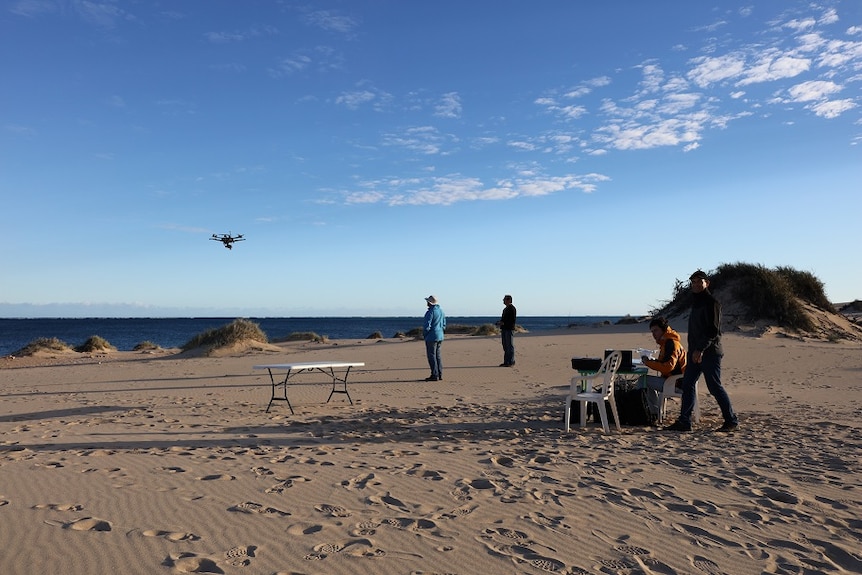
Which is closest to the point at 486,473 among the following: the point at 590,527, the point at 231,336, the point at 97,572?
the point at 590,527

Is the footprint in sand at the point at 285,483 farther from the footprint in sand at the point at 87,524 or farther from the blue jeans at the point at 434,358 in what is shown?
the blue jeans at the point at 434,358

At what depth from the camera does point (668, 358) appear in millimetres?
8180

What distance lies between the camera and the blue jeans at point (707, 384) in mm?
7688

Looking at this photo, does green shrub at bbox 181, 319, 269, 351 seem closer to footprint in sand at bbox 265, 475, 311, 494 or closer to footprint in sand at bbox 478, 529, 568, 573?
footprint in sand at bbox 265, 475, 311, 494

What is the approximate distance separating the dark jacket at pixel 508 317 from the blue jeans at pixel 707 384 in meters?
7.95

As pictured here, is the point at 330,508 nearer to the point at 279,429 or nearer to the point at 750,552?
the point at 750,552

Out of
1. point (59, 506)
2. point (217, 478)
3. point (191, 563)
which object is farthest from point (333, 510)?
point (59, 506)

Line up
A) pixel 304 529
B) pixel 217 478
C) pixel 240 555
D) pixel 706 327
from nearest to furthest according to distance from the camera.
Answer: pixel 240 555 < pixel 304 529 < pixel 217 478 < pixel 706 327

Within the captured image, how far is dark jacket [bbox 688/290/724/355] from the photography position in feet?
24.8

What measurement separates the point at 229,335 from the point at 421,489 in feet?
65.7

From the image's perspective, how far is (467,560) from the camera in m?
3.67

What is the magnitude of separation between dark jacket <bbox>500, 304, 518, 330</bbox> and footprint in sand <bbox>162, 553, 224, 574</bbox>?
12.4 meters

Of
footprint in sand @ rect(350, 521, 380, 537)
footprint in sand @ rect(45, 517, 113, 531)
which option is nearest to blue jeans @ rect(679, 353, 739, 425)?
footprint in sand @ rect(350, 521, 380, 537)

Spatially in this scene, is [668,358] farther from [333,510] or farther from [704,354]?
[333,510]
